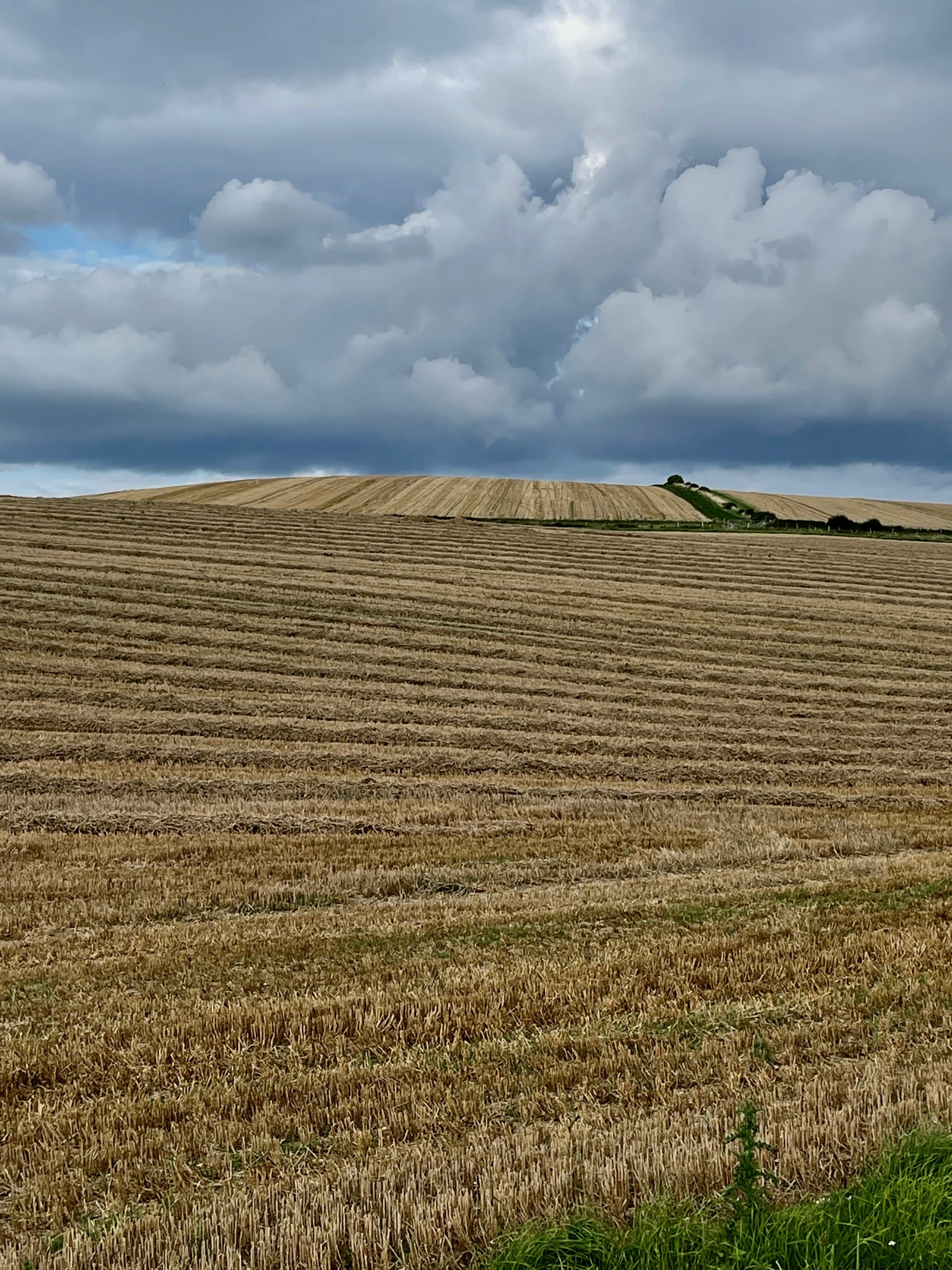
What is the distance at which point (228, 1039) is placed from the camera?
6.36 m

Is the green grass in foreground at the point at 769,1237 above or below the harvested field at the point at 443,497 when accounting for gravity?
below

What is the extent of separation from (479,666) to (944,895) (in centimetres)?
1446

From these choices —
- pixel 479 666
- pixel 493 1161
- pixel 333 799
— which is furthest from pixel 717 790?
pixel 493 1161

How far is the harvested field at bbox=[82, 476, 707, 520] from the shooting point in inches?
2389

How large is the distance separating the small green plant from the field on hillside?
232mm

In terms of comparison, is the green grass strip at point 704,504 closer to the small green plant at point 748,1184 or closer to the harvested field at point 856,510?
the harvested field at point 856,510

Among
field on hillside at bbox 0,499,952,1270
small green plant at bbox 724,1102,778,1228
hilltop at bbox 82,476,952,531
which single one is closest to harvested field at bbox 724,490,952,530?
hilltop at bbox 82,476,952,531

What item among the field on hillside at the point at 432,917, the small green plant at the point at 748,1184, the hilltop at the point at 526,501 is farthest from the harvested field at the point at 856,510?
the small green plant at the point at 748,1184

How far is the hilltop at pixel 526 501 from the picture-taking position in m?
61.0

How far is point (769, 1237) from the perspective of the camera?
391 centimetres

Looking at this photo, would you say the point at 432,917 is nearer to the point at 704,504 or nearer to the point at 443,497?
the point at 443,497

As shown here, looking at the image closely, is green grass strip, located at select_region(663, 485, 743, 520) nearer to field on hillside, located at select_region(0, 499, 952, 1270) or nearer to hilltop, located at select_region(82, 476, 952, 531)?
hilltop, located at select_region(82, 476, 952, 531)

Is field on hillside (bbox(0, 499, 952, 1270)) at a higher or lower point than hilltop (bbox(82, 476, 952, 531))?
lower

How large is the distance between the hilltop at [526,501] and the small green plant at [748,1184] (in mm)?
52314
